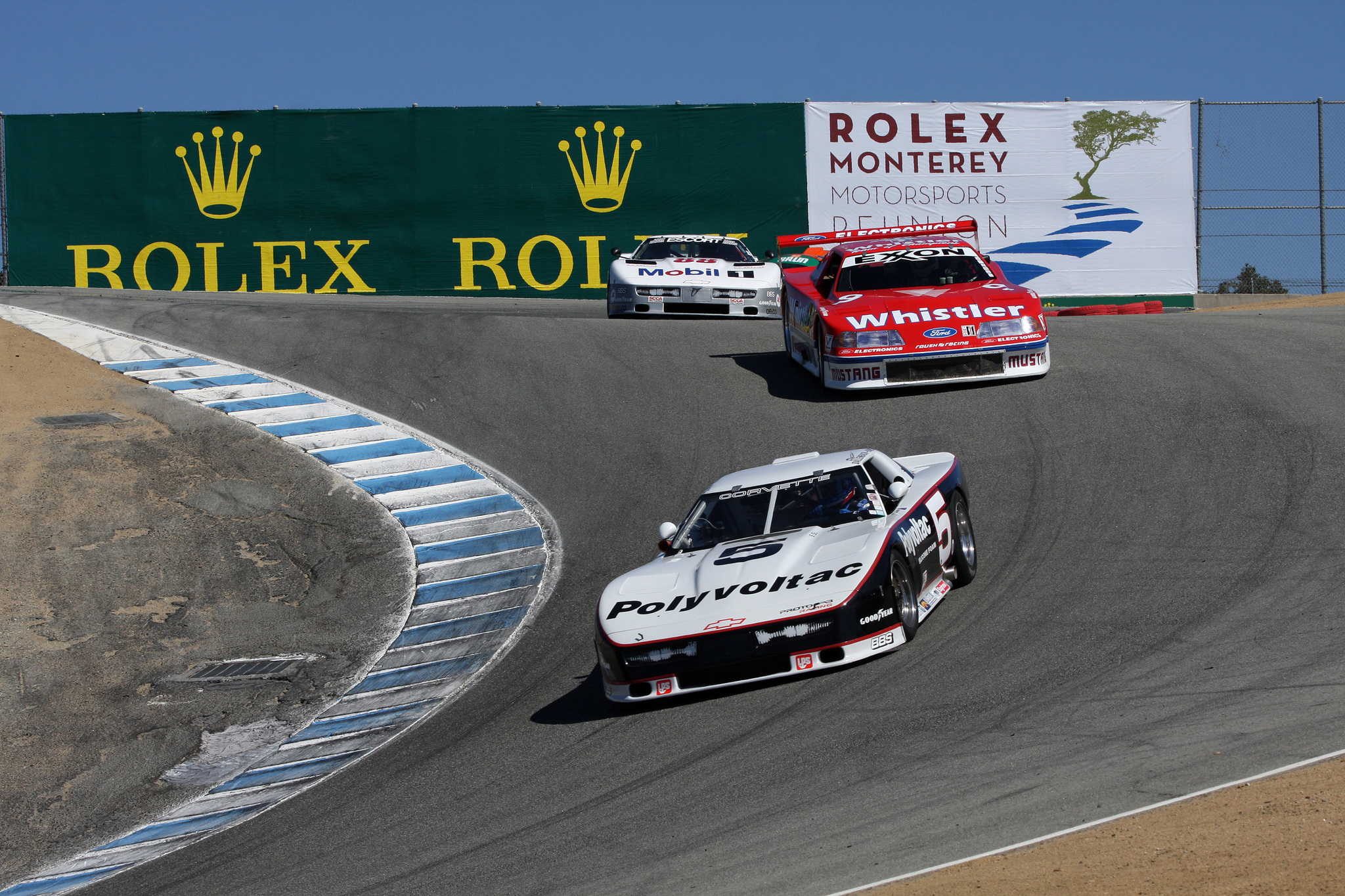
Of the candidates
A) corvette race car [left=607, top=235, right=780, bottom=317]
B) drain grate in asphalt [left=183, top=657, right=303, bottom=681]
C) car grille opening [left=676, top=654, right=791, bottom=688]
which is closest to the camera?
car grille opening [left=676, top=654, right=791, bottom=688]

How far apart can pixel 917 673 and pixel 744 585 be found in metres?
1.04

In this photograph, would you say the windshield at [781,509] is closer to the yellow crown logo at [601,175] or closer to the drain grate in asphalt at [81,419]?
the drain grate in asphalt at [81,419]

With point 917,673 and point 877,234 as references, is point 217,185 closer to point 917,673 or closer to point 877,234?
point 877,234

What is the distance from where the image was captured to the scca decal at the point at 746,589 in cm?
713

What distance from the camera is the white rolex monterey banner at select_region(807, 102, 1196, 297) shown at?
24.2m

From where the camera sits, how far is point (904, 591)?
7496 mm

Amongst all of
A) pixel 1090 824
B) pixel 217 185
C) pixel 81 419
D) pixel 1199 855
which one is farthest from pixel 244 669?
pixel 217 185

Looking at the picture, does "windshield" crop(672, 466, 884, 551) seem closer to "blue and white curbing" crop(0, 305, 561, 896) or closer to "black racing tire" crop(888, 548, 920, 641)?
"black racing tire" crop(888, 548, 920, 641)

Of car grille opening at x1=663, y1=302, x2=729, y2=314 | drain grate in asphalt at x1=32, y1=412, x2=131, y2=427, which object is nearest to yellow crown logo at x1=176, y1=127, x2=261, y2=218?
car grille opening at x1=663, y1=302, x2=729, y2=314

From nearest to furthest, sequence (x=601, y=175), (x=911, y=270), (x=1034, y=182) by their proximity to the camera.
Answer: (x=911, y=270)
(x=601, y=175)
(x=1034, y=182)

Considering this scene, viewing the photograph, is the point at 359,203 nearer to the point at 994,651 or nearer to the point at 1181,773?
the point at 994,651

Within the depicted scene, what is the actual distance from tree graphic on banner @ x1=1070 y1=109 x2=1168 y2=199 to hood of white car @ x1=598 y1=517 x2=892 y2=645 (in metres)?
19.0

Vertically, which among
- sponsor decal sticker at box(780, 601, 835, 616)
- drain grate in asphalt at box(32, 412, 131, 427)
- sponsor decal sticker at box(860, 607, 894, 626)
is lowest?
sponsor decal sticker at box(860, 607, 894, 626)

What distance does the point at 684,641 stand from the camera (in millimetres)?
6996
